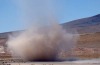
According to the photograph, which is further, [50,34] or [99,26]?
[99,26]

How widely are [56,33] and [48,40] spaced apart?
6.02 feet

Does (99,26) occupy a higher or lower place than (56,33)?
higher

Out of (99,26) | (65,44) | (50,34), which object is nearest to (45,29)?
(50,34)

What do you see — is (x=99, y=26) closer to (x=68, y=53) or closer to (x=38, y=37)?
(x=68, y=53)

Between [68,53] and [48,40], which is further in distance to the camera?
[68,53]

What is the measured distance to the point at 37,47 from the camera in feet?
146

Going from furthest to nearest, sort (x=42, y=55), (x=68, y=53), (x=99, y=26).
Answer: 1. (x=99, y=26)
2. (x=68, y=53)
3. (x=42, y=55)

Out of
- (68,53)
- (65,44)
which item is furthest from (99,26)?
(65,44)

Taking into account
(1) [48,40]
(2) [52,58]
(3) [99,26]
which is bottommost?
(2) [52,58]

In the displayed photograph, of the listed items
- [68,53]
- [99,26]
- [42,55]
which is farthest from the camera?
[99,26]

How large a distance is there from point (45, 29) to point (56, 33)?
6.51 ft

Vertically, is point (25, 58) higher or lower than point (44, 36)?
lower

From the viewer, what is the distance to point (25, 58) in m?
44.3

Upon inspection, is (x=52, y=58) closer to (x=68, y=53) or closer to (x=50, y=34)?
(x=50, y=34)
